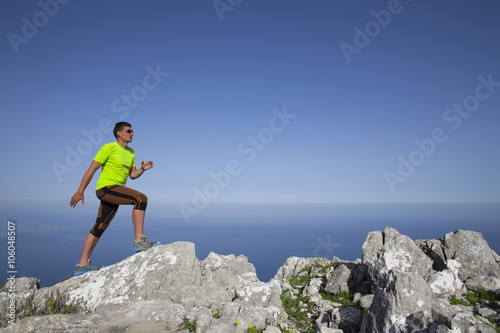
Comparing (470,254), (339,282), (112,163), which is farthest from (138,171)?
(470,254)

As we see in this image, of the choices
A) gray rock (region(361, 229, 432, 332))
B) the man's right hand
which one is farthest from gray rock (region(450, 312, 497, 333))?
the man's right hand

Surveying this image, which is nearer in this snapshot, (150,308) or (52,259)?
(150,308)

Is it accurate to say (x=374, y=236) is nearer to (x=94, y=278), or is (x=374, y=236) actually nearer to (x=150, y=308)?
(x=150, y=308)

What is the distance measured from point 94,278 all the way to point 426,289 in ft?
27.1

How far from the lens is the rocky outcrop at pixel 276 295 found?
4715 mm

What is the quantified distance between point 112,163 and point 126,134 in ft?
3.05

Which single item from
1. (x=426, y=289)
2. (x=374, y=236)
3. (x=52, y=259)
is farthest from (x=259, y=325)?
(x=52, y=259)

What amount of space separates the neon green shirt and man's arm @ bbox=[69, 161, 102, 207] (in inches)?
7.6

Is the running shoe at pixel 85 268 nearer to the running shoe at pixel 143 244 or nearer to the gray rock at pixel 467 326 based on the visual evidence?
the running shoe at pixel 143 244

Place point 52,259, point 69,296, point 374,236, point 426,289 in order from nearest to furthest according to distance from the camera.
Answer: point 426,289, point 69,296, point 374,236, point 52,259

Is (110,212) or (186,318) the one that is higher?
(110,212)

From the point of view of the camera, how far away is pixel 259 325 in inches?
220

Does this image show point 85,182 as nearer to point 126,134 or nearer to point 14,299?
point 126,134

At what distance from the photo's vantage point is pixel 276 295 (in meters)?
7.24
